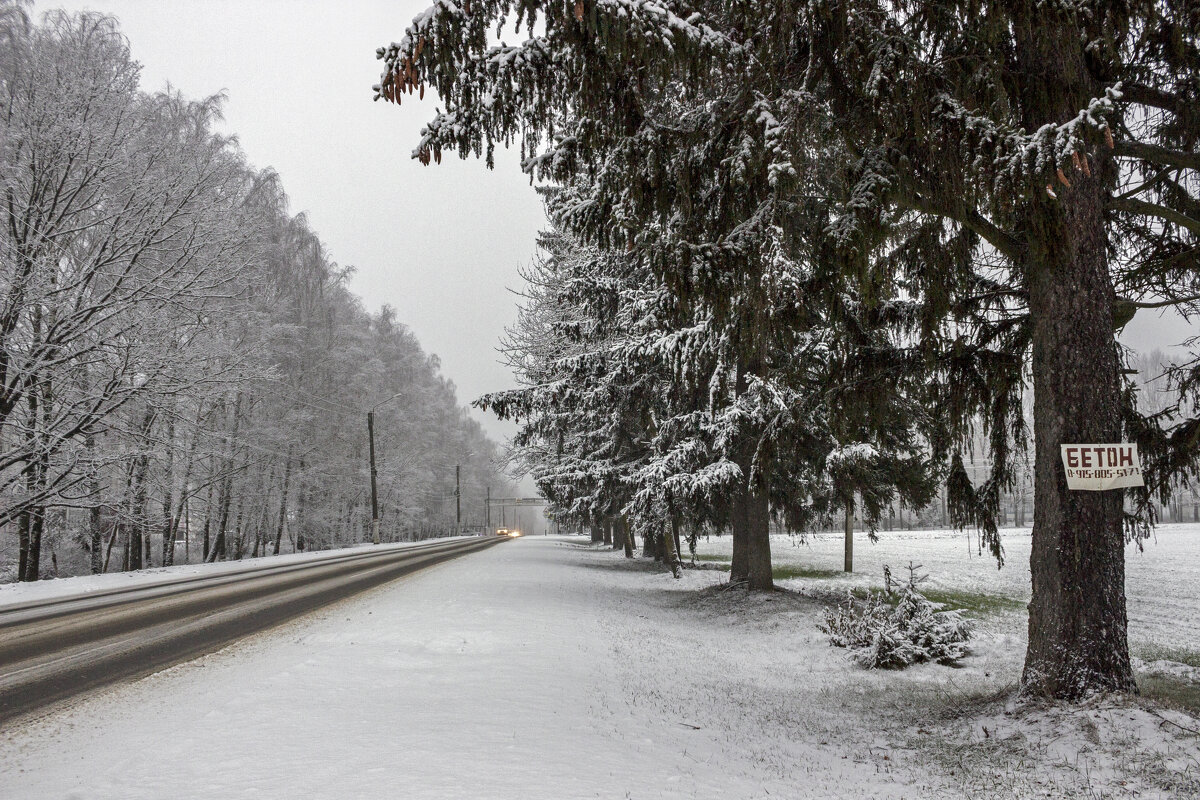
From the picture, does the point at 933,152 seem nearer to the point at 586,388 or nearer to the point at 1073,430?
the point at 1073,430

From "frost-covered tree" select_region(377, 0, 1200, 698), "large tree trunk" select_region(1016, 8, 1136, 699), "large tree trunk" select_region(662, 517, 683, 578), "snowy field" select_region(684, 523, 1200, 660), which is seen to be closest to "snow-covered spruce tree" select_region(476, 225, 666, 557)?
"large tree trunk" select_region(662, 517, 683, 578)

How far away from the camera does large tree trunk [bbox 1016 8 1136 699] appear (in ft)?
18.1

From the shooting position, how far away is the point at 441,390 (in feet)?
200

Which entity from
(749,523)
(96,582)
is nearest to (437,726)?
(749,523)

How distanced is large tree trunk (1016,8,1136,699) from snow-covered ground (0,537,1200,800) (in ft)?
1.56

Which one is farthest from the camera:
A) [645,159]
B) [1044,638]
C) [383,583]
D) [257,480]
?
[257,480]

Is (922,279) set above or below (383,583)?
above

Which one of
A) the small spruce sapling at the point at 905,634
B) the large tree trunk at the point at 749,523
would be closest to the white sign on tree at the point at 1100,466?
the small spruce sapling at the point at 905,634

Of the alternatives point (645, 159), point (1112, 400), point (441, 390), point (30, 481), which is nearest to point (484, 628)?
point (645, 159)

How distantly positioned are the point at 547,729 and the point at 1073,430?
4985mm

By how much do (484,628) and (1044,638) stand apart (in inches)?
226

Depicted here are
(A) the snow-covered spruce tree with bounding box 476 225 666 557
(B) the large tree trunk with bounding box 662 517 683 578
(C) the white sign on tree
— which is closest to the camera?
(C) the white sign on tree

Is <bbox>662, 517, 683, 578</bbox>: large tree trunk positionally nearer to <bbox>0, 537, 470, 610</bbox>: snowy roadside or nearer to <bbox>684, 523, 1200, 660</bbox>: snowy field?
<bbox>684, 523, 1200, 660</bbox>: snowy field

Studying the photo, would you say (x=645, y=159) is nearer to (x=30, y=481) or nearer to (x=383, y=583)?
(x=383, y=583)
